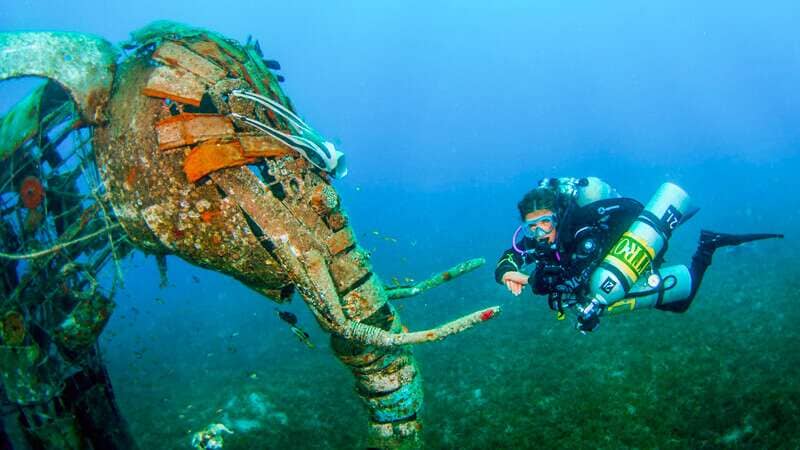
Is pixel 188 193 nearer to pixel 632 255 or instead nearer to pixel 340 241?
pixel 340 241

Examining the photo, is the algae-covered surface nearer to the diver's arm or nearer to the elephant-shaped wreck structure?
the elephant-shaped wreck structure

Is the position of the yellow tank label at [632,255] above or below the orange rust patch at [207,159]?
below

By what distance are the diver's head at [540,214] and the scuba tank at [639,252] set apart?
2.42 ft

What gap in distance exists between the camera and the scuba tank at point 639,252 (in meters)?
4.48

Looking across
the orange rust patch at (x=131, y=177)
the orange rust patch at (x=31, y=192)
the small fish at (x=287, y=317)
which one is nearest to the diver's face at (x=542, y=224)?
the small fish at (x=287, y=317)

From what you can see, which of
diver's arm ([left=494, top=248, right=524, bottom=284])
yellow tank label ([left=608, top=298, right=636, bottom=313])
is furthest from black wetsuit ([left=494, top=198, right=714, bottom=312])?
yellow tank label ([left=608, top=298, right=636, bottom=313])

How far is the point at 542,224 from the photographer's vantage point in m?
5.12

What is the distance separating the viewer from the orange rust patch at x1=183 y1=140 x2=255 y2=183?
9.65 feet

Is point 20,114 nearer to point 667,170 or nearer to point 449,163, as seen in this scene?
point 667,170

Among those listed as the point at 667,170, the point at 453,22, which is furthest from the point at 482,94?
the point at 667,170

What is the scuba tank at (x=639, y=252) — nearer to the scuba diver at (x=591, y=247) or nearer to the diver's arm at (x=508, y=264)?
the scuba diver at (x=591, y=247)

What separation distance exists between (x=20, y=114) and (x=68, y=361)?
2.45 metres

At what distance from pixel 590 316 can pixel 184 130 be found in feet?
13.9

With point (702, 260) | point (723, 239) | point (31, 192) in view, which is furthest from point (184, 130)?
point (723, 239)
